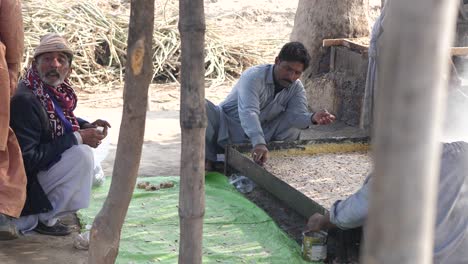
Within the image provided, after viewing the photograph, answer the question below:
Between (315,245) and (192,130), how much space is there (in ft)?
4.85

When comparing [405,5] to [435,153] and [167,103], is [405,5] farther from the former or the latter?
[167,103]

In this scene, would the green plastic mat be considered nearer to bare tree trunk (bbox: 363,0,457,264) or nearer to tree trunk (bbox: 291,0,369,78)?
tree trunk (bbox: 291,0,369,78)

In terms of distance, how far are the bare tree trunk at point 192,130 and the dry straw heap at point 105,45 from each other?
6659 mm

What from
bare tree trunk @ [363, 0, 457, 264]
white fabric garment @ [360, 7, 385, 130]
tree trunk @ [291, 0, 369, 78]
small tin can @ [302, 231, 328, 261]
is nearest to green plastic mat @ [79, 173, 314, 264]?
small tin can @ [302, 231, 328, 261]

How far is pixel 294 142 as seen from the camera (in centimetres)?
568

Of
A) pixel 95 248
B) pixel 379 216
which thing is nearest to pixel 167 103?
pixel 95 248

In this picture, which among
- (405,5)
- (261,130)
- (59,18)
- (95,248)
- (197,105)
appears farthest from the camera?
(59,18)

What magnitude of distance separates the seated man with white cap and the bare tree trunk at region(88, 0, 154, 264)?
4.12 ft

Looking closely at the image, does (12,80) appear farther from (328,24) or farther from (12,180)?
(328,24)

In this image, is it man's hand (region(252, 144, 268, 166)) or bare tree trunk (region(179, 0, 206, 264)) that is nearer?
bare tree trunk (region(179, 0, 206, 264))

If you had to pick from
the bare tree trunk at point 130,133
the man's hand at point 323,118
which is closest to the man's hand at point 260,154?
the man's hand at point 323,118

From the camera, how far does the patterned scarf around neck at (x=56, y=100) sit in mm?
4438

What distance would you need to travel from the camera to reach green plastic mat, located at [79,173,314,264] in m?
4.28

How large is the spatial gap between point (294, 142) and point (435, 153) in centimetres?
444
